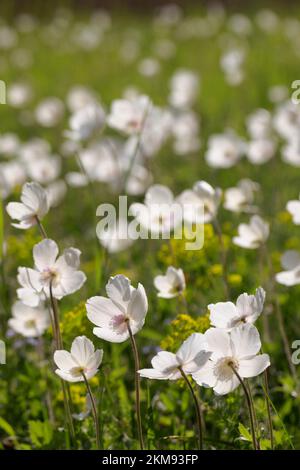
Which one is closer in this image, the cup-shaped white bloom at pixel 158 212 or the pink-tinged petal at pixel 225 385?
the pink-tinged petal at pixel 225 385

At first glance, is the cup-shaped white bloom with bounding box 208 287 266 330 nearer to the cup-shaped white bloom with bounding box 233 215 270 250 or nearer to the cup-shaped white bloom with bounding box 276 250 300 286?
the cup-shaped white bloom with bounding box 276 250 300 286

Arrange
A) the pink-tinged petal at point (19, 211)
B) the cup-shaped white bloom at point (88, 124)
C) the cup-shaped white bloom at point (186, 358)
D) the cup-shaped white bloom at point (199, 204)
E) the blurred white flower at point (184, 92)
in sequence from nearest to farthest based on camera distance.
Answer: the cup-shaped white bloom at point (186, 358), the pink-tinged petal at point (19, 211), the cup-shaped white bloom at point (199, 204), the cup-shaped white bloom at point (88, 124), the blurred white flower at point (184, 92)

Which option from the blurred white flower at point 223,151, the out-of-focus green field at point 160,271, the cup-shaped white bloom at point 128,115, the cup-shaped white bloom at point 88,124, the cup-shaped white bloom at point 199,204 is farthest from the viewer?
the blurred white flower at point 223,151

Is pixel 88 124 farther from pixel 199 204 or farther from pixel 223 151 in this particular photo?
pixel 223 151

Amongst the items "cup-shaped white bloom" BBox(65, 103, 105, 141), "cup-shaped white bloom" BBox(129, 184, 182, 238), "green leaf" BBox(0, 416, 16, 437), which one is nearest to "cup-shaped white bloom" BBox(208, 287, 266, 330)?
"cup-shaped white bloom" BBox(129, 184, 182, 238)

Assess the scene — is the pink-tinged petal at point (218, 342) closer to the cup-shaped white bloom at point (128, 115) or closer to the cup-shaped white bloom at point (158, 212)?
the cup-shaped white bloom at point (158, 212)

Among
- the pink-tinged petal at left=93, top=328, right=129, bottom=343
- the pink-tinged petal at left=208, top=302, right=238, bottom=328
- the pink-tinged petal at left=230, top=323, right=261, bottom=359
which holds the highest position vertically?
the pink-tinged petal at left=208, top=302, right=238, bottom=328

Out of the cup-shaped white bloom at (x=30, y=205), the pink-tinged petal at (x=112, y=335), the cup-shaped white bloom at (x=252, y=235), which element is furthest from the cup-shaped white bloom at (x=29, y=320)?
the pink-tinged petal at (x=112, y=335)
